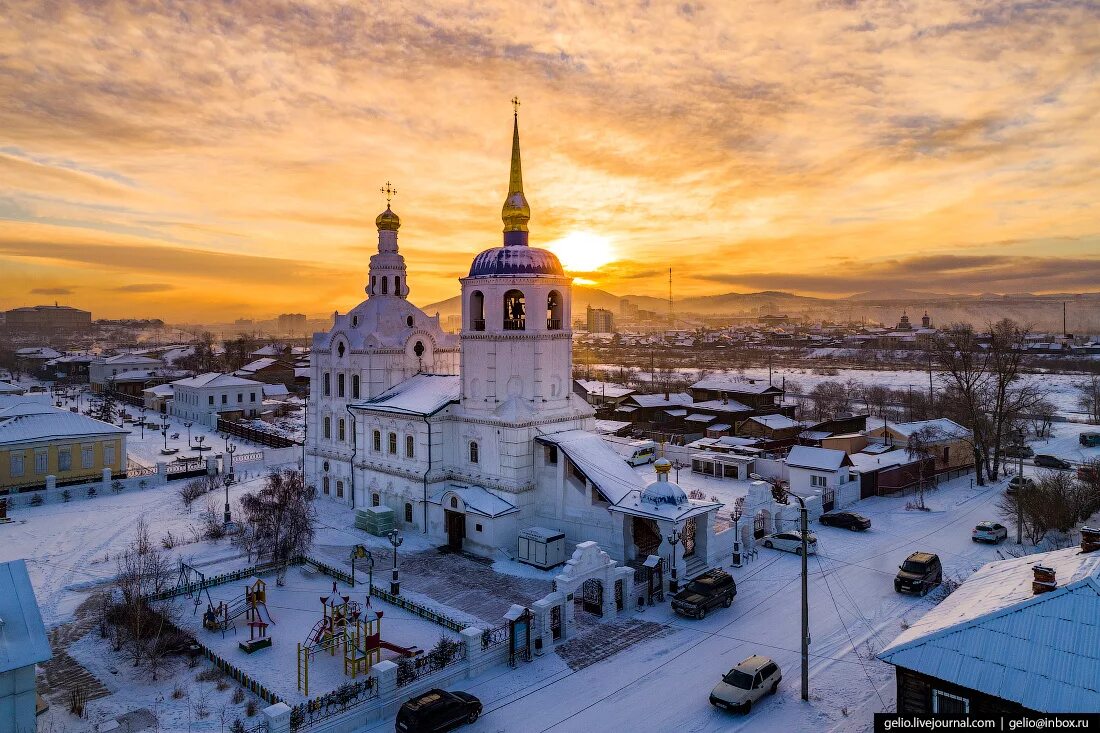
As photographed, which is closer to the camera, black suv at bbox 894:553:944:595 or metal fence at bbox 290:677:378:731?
metal fence at bbox 290:677:378:731

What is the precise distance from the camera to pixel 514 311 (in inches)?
1273

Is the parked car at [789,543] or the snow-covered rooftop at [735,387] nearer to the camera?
the parked car at [789,543]

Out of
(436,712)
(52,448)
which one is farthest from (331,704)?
(52,448)

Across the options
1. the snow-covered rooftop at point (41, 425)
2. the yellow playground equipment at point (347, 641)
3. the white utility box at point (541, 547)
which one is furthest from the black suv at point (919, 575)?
the snow-covered rooftop at point (41, 425)

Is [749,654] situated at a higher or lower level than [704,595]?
lower

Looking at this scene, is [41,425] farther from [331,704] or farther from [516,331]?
[331,704]

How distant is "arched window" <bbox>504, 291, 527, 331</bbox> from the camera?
31.8 meters

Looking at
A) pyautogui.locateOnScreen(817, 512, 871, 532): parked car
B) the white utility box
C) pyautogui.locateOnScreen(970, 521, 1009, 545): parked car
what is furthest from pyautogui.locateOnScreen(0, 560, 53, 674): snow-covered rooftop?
pyautogui.locateOnScreen(970, 521, 1009, 545): parked car

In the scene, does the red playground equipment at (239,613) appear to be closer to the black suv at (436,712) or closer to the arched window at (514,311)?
the black suv at (436,712)

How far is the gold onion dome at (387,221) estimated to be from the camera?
39.7 m

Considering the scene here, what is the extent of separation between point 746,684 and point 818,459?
2206 centimetres

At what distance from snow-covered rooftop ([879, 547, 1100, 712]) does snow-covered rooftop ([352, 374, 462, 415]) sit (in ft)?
74.5

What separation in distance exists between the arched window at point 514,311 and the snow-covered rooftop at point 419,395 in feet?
12.9

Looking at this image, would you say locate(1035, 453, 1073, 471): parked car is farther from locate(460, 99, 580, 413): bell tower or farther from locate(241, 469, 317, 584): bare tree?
locate(241, 469, 317, 584): bare tree
